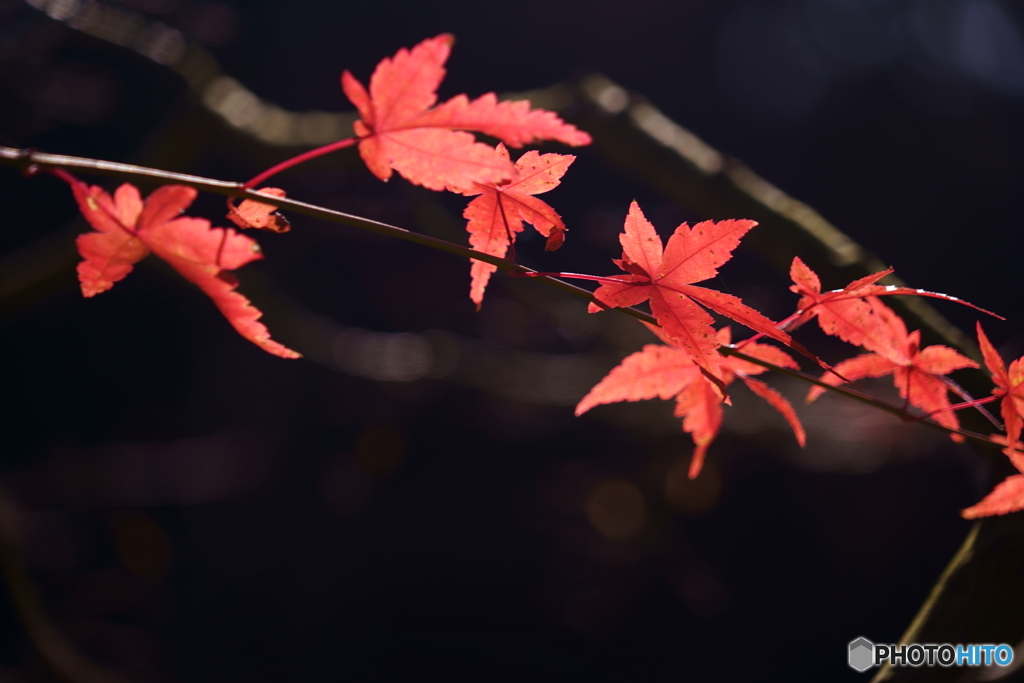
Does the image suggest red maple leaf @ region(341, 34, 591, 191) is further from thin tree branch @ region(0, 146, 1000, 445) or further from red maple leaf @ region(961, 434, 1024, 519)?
red maple leaf @ region(961, 434, 1024, 519)

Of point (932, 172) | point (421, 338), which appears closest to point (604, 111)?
point (421, 338)

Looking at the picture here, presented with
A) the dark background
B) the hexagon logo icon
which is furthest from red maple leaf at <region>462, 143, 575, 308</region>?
the dark background

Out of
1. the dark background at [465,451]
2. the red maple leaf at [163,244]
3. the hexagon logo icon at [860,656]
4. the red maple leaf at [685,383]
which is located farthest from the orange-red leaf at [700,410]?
the dark background at [465,451]

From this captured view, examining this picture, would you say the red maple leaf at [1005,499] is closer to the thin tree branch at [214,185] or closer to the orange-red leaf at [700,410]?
the orange-red leaf at [700,410]

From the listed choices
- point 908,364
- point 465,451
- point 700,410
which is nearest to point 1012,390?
point 908,364

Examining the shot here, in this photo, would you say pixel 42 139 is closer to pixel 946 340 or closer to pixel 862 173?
pixel 946 340

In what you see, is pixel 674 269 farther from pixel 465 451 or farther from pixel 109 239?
pixel 465 451

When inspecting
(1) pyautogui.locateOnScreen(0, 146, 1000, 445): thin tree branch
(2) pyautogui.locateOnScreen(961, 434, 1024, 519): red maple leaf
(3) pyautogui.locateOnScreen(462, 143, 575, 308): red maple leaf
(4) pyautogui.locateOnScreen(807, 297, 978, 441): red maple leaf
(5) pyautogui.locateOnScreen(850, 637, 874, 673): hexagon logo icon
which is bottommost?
(5) pyautogui.locateOnScreen(850, 637, 874, 673): hexagon logo icon

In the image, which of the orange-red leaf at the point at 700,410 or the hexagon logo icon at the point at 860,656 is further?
the hexagon logo icon at the point at 860,656
